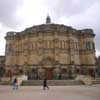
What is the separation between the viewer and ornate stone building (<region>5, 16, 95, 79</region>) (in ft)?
114

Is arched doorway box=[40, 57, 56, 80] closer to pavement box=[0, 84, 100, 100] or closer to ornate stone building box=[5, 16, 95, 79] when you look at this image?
ornate stone building box=[5, 16, 95, 79]

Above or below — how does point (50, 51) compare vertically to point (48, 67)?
above

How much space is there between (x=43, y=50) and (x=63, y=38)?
23.2 feet

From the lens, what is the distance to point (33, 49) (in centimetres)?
3662

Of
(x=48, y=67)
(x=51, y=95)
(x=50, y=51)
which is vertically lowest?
(x=51, y=95)

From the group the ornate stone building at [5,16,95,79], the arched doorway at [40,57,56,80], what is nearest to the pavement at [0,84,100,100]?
the arched doorway at [40,57,56,80]

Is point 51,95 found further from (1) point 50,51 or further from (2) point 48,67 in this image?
(1) point 50,51

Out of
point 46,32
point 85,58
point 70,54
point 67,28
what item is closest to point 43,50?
point 46,32

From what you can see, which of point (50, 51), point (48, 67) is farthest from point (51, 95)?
point (50, 51)

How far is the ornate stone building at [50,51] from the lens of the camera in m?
34.7

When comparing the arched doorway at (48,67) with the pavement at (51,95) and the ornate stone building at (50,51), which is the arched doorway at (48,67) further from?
the pavement at (51,95)

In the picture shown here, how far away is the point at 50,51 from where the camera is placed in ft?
116

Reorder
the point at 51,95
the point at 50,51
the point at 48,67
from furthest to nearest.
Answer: the point at 50,51, the point at 48,67, the point at 51,95

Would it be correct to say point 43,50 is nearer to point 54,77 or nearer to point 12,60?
point 54,77
